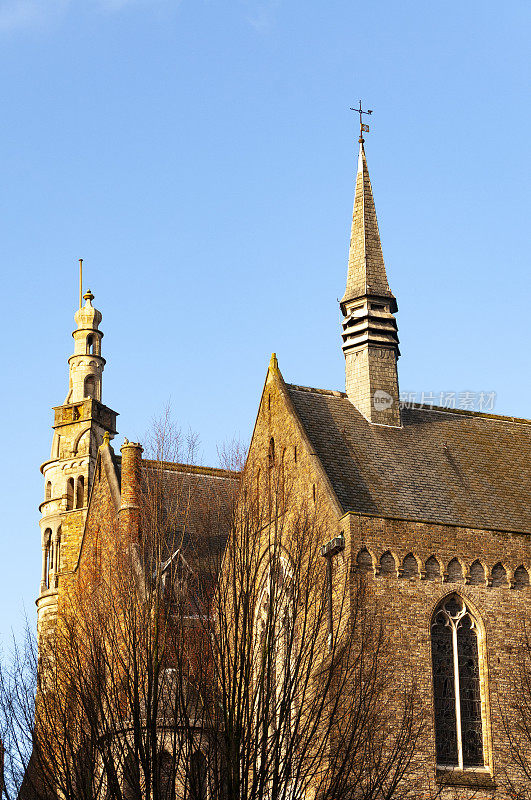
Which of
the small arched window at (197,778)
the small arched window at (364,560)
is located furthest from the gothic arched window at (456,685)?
the small arched window at (197,778)

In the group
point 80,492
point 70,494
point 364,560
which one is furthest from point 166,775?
point 70,494

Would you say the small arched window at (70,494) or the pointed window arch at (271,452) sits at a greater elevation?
the small arched window at (70,494)

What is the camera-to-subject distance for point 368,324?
130 ft

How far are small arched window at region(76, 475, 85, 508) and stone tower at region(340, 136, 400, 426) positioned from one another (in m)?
14.4

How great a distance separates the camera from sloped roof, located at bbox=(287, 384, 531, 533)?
112 feet

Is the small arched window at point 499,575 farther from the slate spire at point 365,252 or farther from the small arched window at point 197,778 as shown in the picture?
the small arched window at point 197,778

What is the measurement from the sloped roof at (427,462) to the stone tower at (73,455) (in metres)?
14.1

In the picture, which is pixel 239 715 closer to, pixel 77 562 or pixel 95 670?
pixel 95 670

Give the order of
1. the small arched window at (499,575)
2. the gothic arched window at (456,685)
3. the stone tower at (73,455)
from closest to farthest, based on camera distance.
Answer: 1. the gothic arched window at (456,685)
2. the small arched window at (499,575)
3. the stone tower at (73,455)

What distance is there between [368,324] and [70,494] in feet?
53.5

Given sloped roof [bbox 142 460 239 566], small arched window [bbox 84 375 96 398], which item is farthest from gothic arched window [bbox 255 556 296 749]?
small arched window [bbox 84 375 96 398]

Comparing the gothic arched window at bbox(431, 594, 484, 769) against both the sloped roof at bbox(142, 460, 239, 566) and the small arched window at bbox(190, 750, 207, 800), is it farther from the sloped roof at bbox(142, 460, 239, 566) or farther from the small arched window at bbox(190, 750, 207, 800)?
the small arched window at bbox(190, 750, 207, 800)

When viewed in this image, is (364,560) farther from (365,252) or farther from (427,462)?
(365,252)

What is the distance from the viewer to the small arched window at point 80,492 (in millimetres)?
49031
